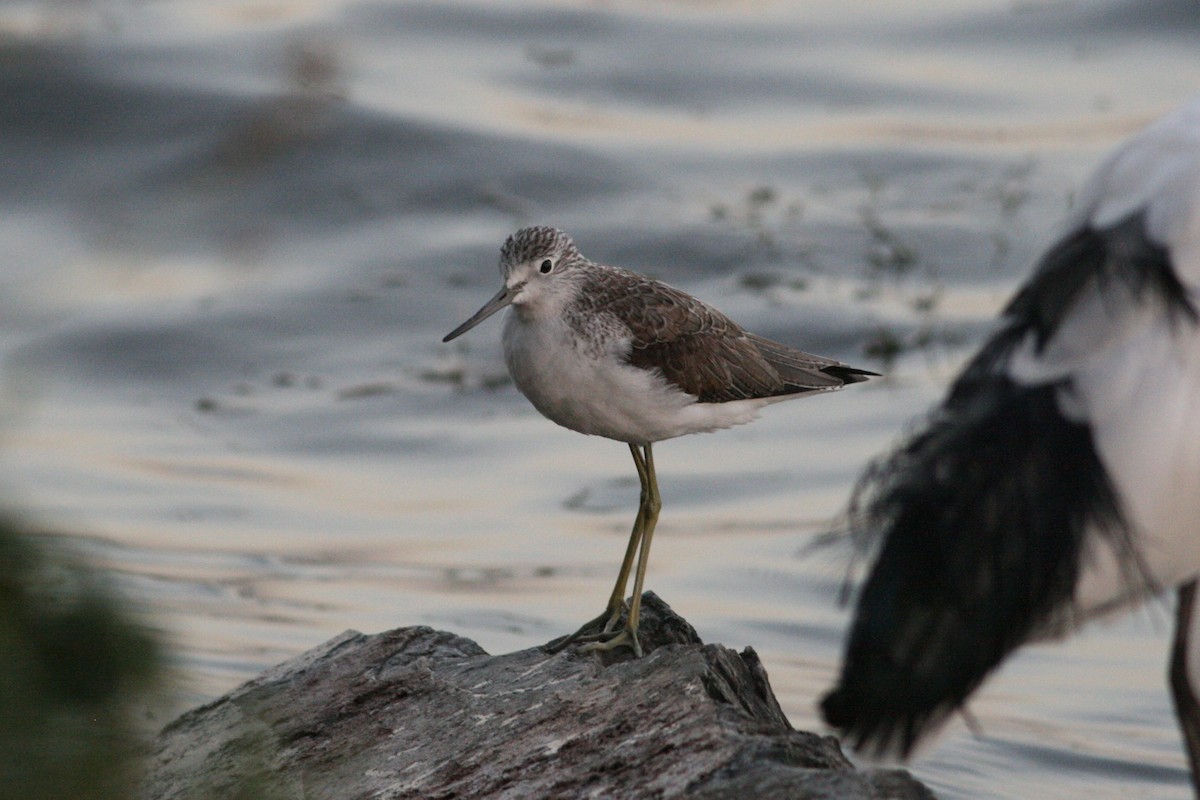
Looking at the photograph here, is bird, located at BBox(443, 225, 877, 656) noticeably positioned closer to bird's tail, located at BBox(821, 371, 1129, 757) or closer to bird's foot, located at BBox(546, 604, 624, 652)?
bird's foot, located at BBox(546, 604, 624, 652)

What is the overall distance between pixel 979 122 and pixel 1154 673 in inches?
343

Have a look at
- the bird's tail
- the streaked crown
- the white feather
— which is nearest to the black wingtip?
the streaked crown

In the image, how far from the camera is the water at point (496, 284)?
9641 mm

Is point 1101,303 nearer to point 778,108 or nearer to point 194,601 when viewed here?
point 194,601

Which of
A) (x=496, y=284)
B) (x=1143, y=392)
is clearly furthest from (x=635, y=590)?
(x=496, y=284)

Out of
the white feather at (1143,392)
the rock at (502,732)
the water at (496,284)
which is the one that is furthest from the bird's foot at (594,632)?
the water at (496,284)

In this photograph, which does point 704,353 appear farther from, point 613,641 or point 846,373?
point 613,641

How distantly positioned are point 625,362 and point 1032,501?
6.02 ft

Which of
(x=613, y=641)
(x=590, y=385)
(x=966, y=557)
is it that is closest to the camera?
(x=966, y=557)

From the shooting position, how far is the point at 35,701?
209 centimetres

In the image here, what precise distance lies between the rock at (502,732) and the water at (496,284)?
255 centimetres

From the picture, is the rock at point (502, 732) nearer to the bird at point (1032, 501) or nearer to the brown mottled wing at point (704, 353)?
the bird at point (1032, 501)

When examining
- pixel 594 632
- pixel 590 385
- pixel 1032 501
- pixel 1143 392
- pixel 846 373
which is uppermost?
pixel 1143 392

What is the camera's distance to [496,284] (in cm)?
1455
